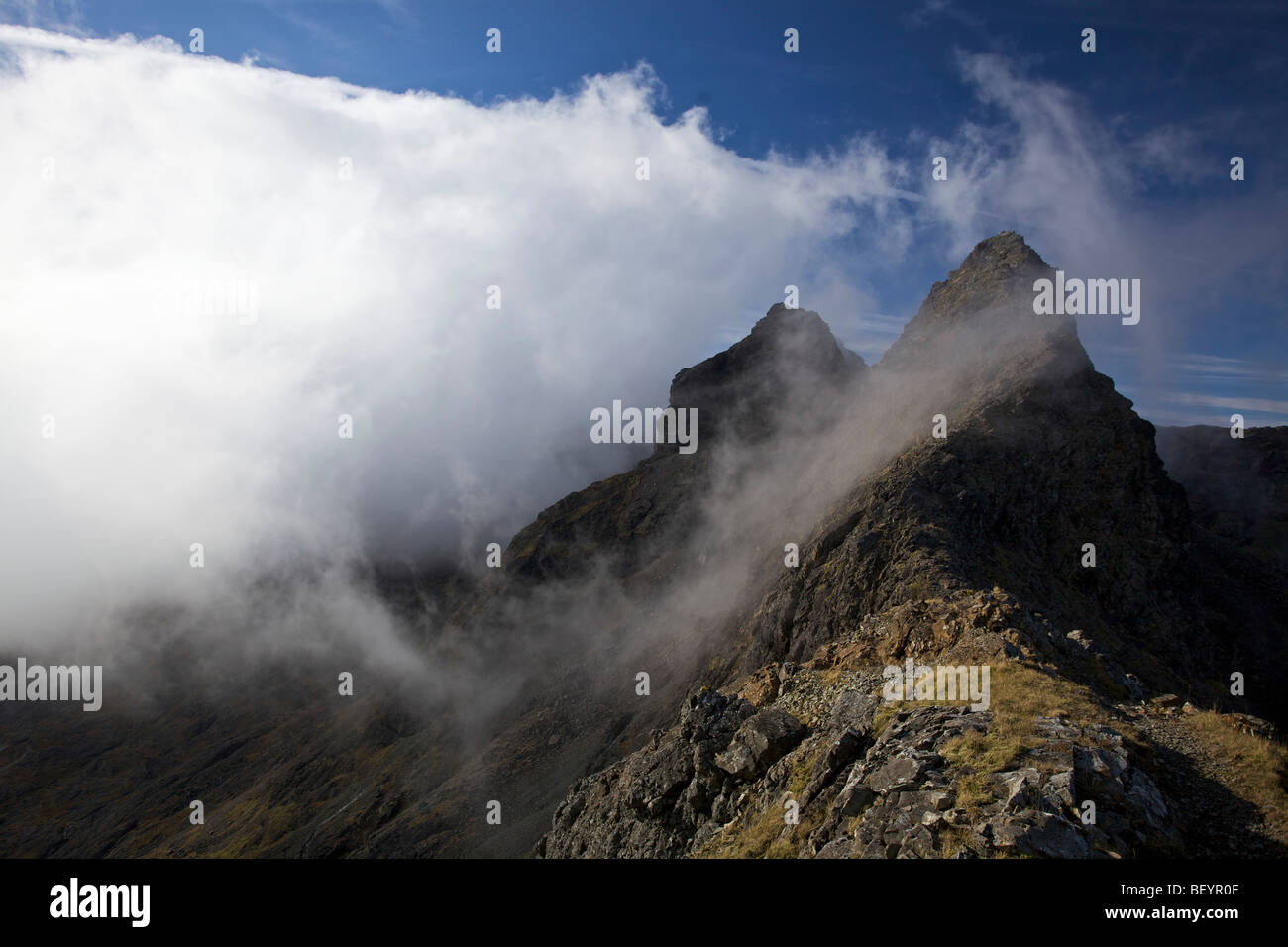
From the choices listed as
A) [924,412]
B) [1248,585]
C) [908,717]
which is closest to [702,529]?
[924,412]

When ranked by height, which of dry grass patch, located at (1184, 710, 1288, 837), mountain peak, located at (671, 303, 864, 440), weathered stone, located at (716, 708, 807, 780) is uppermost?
mountain peak, located at (671, 303, 864, 440)

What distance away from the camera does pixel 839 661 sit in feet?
114

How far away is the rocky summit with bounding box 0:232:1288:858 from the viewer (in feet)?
62.7

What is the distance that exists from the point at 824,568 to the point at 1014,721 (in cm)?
3376

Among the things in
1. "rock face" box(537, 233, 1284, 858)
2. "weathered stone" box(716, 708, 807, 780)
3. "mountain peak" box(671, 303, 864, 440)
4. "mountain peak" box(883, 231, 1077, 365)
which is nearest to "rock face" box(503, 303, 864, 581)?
"mountain peak" box(671, 303, 864, 440)

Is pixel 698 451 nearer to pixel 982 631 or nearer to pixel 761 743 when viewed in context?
pixel 982 631

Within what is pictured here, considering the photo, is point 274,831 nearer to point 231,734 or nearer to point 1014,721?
point 231,734

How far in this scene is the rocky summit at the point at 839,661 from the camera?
1912 cm

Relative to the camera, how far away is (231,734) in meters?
172

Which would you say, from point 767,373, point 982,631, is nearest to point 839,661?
point 982,631

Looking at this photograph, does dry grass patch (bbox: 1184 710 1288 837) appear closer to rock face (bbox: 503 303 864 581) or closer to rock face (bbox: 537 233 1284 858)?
rock face (bbox: 537 233 1284 858)
